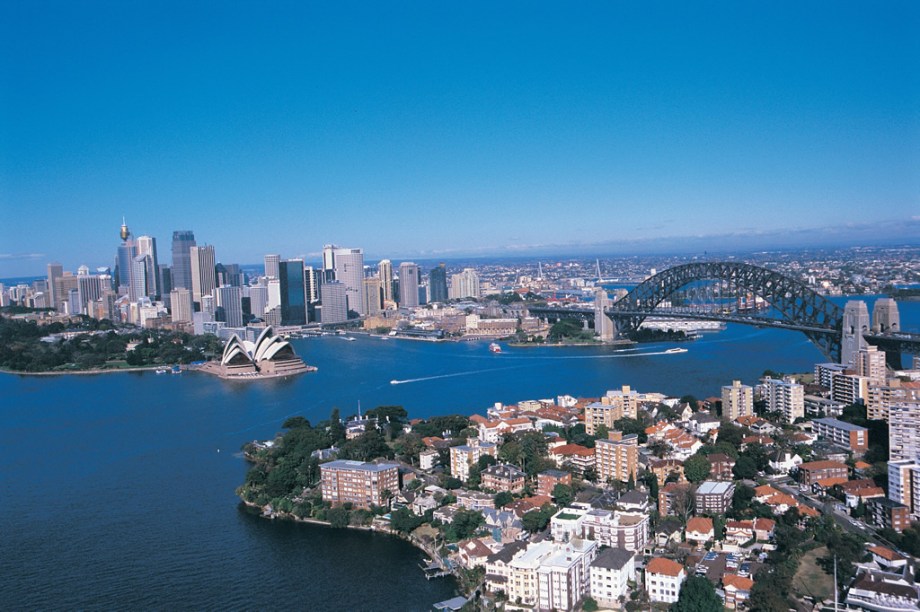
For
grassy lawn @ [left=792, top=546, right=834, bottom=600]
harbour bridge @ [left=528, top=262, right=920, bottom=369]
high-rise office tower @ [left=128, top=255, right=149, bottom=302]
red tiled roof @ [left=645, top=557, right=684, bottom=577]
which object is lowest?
grassy lawn @ [left=792, top=546, right=834, bottom=600]

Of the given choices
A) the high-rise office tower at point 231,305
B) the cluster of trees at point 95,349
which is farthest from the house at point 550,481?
the high-rise office tower at point 231,305

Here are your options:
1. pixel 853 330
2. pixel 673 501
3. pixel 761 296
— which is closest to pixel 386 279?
pixel 761 296

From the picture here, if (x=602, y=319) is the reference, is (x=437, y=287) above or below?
above

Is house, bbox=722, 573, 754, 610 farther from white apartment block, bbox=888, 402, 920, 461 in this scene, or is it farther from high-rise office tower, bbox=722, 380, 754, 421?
high-rise office tower, bbox=722, 380, 754, 421

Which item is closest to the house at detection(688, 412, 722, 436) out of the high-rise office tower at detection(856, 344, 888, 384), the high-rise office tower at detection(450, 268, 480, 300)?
the high-rise office tower at detection(856, 344, 888, 384)

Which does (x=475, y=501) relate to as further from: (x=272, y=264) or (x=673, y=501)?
(x=272, y=264)

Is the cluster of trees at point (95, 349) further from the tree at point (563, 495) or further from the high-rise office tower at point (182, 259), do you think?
the tree at point (563, 495)
